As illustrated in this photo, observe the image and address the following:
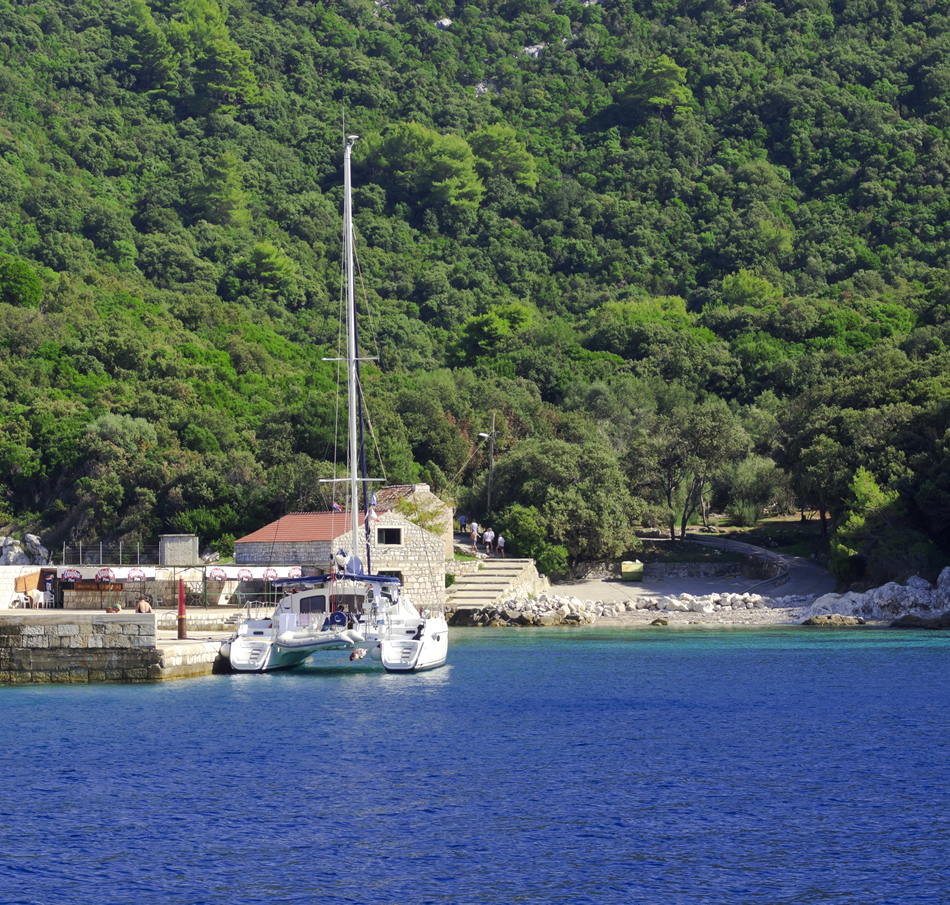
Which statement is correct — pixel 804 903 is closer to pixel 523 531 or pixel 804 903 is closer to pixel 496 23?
pixel 523 531

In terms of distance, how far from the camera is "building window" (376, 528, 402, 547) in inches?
1701

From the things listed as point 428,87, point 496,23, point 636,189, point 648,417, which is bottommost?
point 648,417

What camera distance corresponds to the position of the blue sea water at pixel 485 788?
13.7m

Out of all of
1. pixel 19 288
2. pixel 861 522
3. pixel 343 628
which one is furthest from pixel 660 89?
pixel 343 628

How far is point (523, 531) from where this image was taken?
4947 cm

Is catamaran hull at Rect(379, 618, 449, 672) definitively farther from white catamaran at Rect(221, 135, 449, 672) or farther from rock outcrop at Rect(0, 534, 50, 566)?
rock outcrop at Rect(0, 534, 50, 566)

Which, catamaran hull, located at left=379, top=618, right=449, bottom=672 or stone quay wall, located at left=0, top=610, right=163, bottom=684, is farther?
catamaran hull, located at left=379, top=618, right=449, bottom=672

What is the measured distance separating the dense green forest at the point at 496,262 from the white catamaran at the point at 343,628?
9.07m

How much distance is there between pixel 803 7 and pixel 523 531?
12034 cm

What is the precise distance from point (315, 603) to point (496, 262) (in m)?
99.4

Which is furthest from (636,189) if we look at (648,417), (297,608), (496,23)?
(297,608)

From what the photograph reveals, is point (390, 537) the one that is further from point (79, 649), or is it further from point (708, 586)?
point (79, 649)

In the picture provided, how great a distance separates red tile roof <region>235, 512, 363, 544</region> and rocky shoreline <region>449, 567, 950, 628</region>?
5777 mm

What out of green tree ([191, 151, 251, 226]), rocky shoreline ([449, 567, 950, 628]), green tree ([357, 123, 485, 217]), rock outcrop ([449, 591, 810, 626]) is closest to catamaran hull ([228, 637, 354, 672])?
rock outcrop ([449, 591, 810, 626])
